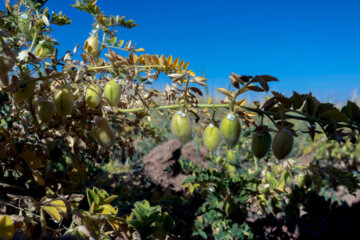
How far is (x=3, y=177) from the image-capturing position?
1.31 metres

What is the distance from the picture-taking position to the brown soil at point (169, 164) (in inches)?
104

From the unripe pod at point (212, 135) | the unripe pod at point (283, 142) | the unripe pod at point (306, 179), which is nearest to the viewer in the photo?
the unripe pod at point (283, 142)

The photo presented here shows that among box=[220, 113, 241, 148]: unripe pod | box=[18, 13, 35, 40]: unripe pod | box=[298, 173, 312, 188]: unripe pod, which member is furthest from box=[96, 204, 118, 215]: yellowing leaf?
box=[298, 173, 312, 188]: unripe pod

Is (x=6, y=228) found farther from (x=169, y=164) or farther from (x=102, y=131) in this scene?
(x=169, y=164)

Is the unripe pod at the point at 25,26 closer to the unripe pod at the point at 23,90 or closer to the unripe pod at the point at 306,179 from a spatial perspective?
the unripe pod at the point at 23,90

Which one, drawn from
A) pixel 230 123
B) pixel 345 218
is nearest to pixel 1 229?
pixel 230 123

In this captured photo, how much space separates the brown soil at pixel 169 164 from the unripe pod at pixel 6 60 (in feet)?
5.63

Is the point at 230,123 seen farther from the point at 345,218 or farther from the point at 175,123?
the point at 345,218

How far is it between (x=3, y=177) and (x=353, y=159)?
13.3 ft

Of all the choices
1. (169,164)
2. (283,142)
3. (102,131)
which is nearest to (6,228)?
(102,131)

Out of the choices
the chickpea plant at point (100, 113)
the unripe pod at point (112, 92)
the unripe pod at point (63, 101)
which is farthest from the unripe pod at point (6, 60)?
the unripe pod at point (112, 92)

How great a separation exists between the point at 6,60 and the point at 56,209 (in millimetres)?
461

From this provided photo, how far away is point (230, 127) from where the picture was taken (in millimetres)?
894

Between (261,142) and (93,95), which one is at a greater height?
(93,95)
